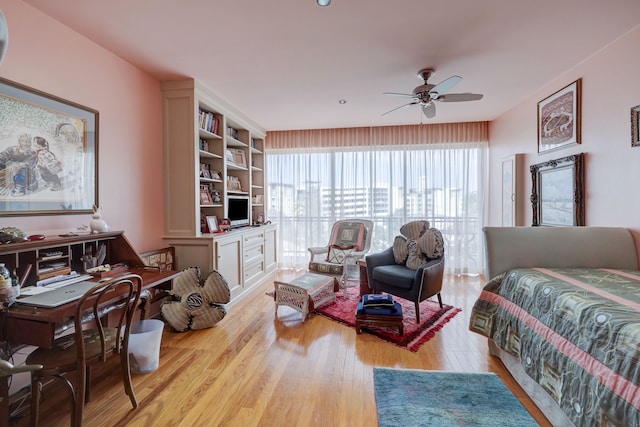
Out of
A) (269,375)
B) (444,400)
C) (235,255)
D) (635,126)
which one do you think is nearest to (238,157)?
(235,255)

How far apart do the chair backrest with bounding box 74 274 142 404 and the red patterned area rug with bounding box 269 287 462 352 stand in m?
1.90

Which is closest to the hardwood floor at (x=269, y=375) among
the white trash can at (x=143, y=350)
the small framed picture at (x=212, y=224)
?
the white trash can at (x=143, y=350)

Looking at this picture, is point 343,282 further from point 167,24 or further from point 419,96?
point 167,24

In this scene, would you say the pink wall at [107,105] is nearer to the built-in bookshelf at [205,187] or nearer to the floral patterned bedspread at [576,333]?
the built-in bookshelf at [205,187]

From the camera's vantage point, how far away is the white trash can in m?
2.08

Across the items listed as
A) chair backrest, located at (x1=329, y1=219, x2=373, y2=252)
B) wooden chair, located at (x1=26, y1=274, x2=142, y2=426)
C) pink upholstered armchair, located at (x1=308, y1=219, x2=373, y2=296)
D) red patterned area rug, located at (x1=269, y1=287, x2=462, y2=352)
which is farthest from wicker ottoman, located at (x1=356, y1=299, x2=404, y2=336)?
wooden chair, located at (x1=26, y1=274, x2=142, y2=426)

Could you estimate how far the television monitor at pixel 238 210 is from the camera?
157 inches

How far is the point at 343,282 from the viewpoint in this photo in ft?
12.5

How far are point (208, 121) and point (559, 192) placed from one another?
4.00 metres

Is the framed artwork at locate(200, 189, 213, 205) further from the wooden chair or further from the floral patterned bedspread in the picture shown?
the floral patterned bedspread

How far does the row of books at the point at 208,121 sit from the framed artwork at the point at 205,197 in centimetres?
74

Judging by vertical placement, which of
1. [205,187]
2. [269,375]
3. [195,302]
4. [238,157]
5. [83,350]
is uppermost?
[238,157]

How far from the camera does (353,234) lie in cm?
444

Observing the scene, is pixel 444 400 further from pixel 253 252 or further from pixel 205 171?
pixel 205 171
